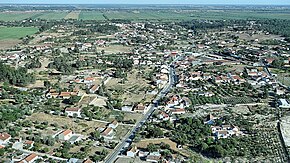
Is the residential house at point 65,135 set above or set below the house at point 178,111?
above

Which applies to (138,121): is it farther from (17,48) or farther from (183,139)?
(17,48)

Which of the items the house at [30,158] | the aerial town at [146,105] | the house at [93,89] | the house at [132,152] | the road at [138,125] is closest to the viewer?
the house at [30,158]

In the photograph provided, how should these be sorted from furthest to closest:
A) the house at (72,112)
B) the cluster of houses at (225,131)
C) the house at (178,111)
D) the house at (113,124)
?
the house at (178,111)
the house at (72,112)
the house at (113,124)
the cluster of houses at (225,131)

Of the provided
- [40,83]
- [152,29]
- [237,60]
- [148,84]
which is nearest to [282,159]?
[148,84]

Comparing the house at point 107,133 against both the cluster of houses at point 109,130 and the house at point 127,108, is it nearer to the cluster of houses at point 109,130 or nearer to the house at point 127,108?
the cluster of houses at point 109,130

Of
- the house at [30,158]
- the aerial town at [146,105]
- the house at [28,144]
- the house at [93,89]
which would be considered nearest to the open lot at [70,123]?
the aerial town at [146,105]

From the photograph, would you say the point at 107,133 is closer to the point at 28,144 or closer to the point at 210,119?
the point at 28,144

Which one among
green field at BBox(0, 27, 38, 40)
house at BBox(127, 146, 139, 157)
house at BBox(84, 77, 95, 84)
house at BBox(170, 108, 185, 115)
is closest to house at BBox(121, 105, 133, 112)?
house at BBox(170, 108, 185, 115)

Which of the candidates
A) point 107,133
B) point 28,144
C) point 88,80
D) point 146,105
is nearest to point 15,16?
point 88,80
